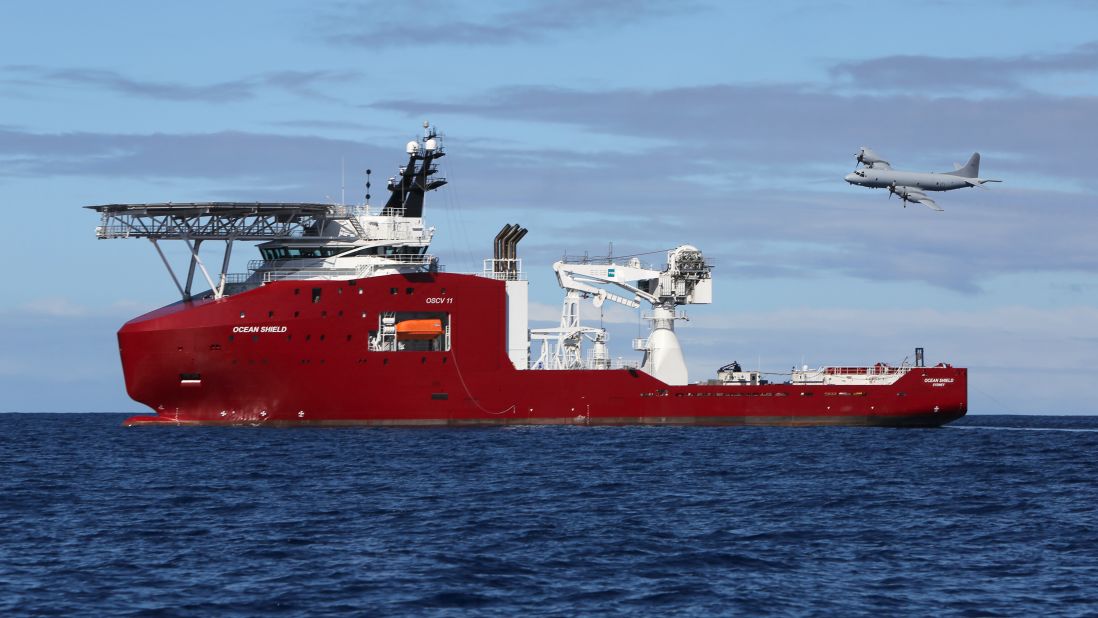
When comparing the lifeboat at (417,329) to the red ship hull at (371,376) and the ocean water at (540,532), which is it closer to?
the red ship hull at (371,376)

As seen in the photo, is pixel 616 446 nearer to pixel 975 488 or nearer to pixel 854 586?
pixel 975 488

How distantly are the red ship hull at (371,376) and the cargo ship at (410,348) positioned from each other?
0.18ft

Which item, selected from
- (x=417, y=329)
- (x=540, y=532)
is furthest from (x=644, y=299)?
(x=540, y=532)

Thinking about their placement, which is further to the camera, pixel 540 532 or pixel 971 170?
pixel 971 170

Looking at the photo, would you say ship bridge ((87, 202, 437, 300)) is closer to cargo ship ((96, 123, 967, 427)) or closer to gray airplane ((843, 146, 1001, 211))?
cargo ship ((96, 123, 967, 427))

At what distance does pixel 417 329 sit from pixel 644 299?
36.2 ft

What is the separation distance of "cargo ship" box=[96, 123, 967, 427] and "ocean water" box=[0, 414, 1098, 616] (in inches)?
327

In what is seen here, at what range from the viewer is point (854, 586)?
19953mm

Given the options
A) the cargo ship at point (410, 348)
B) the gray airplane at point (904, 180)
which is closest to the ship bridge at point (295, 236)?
the cargo ship at point (410, 348)

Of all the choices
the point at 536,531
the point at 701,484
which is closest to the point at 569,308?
the point at 701,484

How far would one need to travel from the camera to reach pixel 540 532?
24.8 metres

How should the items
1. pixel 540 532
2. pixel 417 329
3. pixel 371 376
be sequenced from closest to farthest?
pixel 540 532
pixel 371 376
pixel 417 329

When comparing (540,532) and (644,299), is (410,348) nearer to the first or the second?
(644,299)

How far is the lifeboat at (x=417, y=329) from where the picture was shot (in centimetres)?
5319
